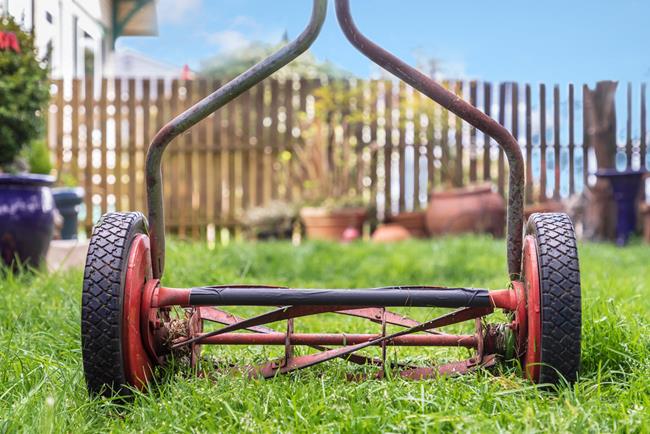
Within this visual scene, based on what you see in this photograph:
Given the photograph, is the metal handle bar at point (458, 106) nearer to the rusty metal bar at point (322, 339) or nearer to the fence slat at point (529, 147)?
the rusty metal bar at point (322, 339)

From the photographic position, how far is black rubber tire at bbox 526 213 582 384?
4.70ft

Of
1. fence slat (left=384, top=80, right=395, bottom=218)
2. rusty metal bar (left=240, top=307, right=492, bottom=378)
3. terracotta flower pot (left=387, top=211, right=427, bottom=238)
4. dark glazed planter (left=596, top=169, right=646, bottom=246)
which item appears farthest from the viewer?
fence slat (left=384, top=80, right=395, bottom=218)

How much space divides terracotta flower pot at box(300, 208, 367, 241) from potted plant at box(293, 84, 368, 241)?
0.74 feet

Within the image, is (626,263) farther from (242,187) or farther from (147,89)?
(147,89)

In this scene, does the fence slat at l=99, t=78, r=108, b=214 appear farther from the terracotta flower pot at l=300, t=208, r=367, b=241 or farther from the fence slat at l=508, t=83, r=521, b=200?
the fence slat at l=508, t=83, r=521, b=200

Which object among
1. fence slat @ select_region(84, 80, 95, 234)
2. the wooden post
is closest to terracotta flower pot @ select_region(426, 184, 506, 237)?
the wooden post

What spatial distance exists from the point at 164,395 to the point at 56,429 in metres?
0.28

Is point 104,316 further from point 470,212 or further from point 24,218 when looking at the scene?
point 470,212

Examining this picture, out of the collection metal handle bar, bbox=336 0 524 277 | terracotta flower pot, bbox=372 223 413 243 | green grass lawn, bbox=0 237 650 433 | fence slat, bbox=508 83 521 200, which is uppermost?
fence slat, bbox=508 83 521 200

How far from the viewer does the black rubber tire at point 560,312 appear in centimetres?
143

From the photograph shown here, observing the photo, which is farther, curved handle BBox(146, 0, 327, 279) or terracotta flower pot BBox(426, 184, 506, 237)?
terracotta flower pot BBox(426, 184, 506, 237)

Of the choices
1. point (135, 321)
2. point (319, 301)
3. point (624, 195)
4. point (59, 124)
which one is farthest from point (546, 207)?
point (135, 321)

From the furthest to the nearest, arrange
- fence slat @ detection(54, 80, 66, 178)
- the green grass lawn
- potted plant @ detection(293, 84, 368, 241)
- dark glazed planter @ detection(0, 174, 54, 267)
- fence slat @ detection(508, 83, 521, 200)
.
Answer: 1. fence slat @ detection(54, 80, 66, 178)
2. fence slat @ detection(508, 83, 521, 200)
3. potted plant @ detection(293, 84, 368, 241)
4. dark glazed planter @ detection(0, 174, 54, 267)
5. the green grass lawn

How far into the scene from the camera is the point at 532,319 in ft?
4.81
